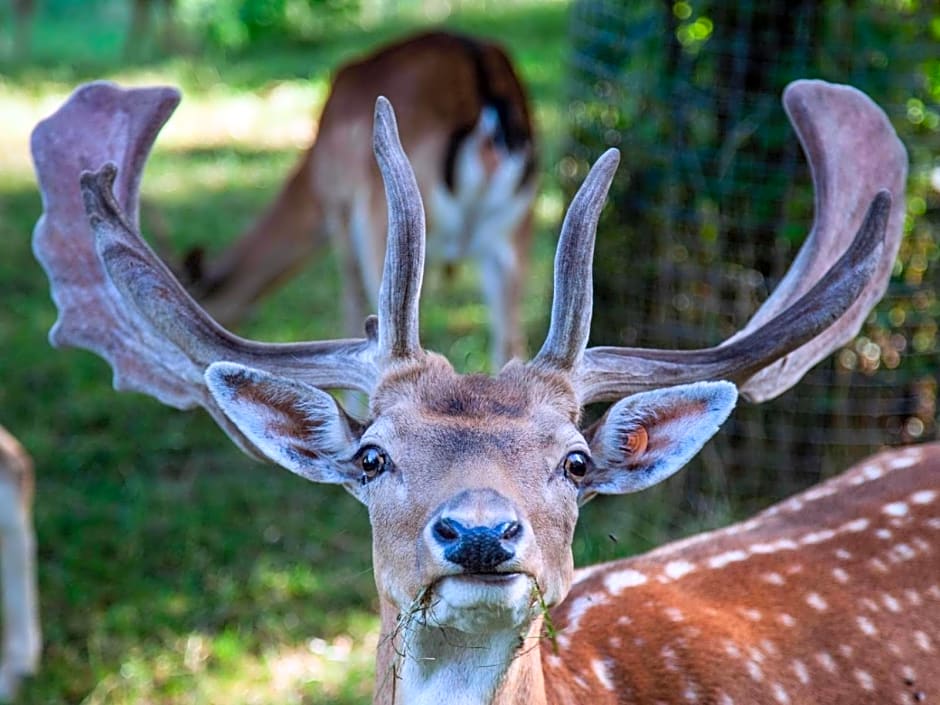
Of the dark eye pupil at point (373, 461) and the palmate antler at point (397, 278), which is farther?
the palmate antler at point (397, 278)

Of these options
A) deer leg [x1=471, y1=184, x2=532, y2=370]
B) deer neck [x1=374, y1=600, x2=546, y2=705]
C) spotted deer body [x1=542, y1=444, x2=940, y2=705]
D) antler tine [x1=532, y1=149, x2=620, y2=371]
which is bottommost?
deer leg [x1=471, y1=184, x2=532, y2=370]

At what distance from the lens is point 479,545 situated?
7.35 ft

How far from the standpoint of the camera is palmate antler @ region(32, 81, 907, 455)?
8.90 ft

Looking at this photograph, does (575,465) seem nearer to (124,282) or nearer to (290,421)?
(290,421)

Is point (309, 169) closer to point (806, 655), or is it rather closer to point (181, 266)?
point (181, 266)

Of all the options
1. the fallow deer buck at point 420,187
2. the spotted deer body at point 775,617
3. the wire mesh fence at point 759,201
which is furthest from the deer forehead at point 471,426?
the fallow deer buck at point 420,187

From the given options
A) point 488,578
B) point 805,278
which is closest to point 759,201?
point 805,278

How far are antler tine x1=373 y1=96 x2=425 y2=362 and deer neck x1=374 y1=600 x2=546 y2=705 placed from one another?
1.72 ft

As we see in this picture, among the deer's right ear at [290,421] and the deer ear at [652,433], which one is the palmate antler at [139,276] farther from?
the deer ear at [652,433]

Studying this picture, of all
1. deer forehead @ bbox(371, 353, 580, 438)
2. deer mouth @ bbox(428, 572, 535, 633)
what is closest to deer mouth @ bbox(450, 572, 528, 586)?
deer mouth @ bbox(428, 572, 535, 633)

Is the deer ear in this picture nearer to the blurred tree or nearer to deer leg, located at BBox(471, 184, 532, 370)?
deer leg, located at BBox(471, 184, 532, 370)

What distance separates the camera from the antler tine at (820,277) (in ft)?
9.63

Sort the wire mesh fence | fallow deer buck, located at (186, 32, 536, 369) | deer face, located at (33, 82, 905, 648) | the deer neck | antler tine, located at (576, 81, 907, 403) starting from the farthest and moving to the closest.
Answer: fallow deer buck, located at (186, 32, 536, 369)
the wire mesh fence
antler tine, located at (576, 81, 907, 403)
the deer neck
deer face, located at (33, 82, 905, 648)

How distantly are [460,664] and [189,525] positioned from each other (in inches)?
129
